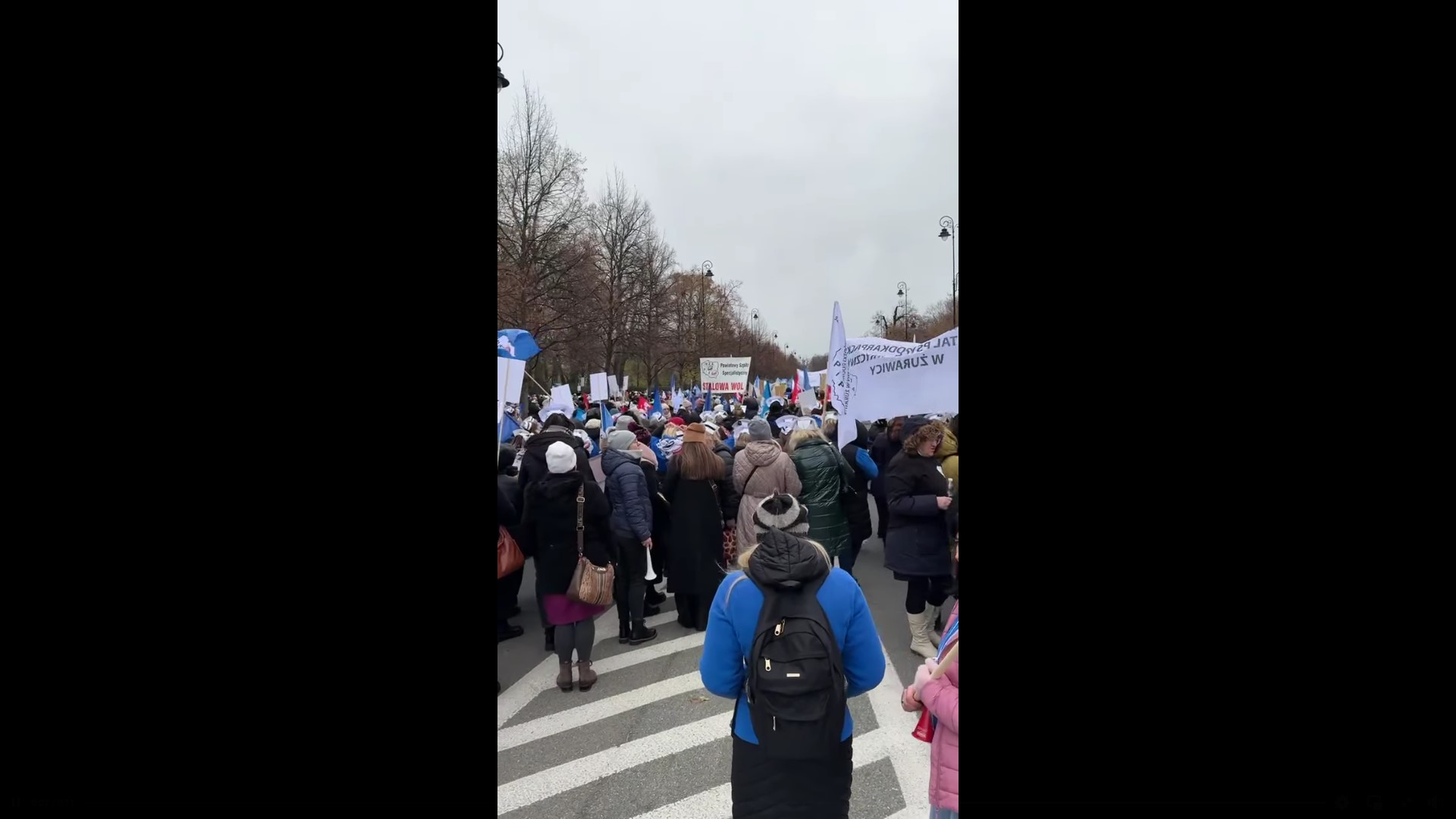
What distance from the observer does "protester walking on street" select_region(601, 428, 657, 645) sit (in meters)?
5.51

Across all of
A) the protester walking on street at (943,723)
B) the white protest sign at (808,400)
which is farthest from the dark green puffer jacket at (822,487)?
the white protest sign at (808,400)

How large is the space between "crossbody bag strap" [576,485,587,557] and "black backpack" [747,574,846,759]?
2.57 meters

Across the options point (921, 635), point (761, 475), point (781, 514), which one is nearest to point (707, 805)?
point (781, 514)

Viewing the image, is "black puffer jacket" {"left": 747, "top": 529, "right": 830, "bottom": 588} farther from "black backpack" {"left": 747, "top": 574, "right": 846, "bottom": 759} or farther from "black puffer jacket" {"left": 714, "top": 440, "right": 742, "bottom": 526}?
"black puffer jacket" {"left": 714, "top": 440, "right": 742, "bottom": 526}

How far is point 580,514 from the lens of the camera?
462 centimetres

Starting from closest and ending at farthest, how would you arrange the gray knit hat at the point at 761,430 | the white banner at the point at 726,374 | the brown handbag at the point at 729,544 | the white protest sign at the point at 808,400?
1. the gray knit hat at the point at 761,430
2. the brown handbag at the point at 729,544
3. the white protest sign at the point at 808,400
4. the white banner at the point at 726,374

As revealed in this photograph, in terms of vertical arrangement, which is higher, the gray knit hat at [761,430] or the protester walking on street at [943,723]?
the gray knit hat at [761,430]

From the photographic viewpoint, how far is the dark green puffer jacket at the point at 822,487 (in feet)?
18.2

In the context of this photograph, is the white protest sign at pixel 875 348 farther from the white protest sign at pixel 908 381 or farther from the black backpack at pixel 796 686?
the black backpack at pixel 796 686

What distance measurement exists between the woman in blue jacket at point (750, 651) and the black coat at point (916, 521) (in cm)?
246

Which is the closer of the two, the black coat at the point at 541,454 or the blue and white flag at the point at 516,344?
the black coat at the point at 541,454
